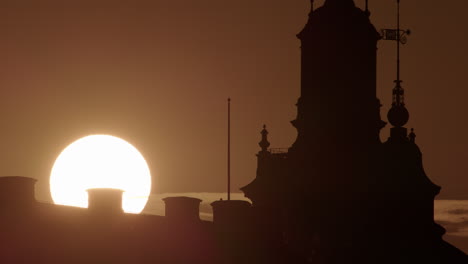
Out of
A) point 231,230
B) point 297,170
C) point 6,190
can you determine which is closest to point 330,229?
point 297,170

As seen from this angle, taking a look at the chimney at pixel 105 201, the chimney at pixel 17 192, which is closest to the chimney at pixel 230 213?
the chimney at pixel 105 201

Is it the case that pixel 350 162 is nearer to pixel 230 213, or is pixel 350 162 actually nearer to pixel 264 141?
pixel 264 141

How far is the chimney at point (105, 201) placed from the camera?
49.0 meters

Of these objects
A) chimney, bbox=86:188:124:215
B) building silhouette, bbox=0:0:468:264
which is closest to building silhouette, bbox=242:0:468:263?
building silhouette, bbox=0:0:468:264

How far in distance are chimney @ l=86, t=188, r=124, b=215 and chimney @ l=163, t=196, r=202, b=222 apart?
12.5 feet

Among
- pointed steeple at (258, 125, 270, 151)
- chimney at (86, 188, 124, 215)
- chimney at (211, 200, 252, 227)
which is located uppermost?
pointed steeple at (258, 125, 270, 151)

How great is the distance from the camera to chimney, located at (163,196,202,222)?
53.2 meters

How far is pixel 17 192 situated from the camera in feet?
163

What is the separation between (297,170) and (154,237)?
120 feet

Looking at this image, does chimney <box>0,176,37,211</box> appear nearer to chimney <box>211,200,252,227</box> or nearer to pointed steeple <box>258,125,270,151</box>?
chimney <box>211,200,252,227</box>

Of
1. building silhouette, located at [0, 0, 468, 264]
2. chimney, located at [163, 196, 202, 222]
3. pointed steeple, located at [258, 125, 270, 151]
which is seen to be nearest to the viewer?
chimney, located at [163, 196, 202, 222]

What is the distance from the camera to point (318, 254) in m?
73.8

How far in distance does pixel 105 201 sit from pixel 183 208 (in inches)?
208

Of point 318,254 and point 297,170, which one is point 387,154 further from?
point 318,254
